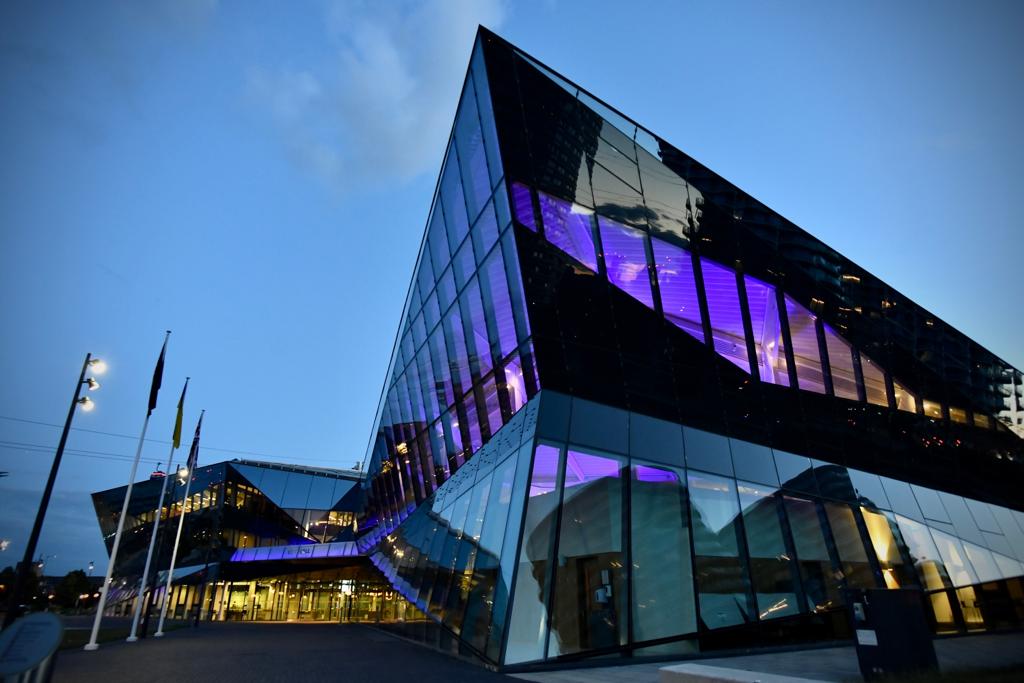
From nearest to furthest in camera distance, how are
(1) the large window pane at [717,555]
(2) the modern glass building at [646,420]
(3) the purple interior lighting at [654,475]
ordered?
1. (2) the modern glass building at [646,420]
2. (1) the large window pane at [717,555]
3. (3) the purple interior lighting at [654,475]

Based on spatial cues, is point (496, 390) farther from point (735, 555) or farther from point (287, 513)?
point (287, 513)

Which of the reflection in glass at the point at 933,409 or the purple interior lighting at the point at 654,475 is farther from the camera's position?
the reflection in glass at the point at 933,409

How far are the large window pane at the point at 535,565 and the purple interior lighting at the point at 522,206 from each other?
6024mm

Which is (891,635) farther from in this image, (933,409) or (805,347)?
(933,409)

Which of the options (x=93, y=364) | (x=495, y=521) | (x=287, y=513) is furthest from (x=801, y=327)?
(x=287, y=513)

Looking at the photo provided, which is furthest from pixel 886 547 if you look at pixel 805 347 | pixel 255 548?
pixel 255 548

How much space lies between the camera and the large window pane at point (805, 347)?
19.6 metres

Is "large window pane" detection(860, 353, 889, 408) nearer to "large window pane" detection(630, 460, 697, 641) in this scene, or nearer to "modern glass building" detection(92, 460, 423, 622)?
"large window pane" detection(630, 460, 697, 641)

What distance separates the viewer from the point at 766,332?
19109mm

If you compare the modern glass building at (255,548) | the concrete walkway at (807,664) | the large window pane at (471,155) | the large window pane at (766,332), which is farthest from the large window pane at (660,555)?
the modern glass building at (255,548)

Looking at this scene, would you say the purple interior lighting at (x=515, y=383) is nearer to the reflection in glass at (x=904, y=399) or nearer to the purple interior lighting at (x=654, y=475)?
the purple interior lighting at (x=654, y=475)

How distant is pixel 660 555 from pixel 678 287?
324 inches

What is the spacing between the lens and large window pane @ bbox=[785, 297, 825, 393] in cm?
1958

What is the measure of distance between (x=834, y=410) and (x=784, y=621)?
9.02 m
